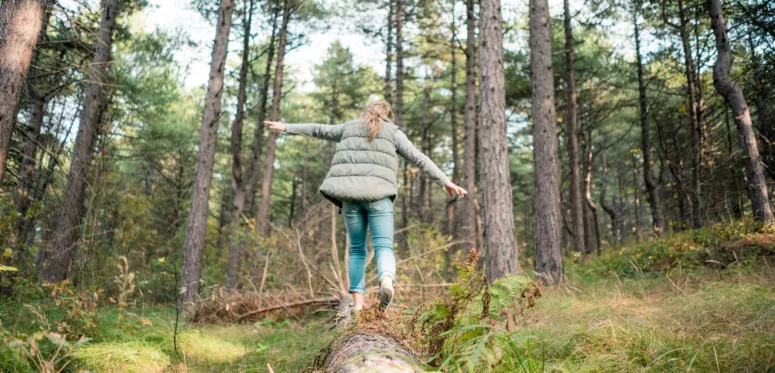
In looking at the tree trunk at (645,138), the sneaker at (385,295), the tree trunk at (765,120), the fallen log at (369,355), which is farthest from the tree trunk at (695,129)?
the fallen log at (369,355)

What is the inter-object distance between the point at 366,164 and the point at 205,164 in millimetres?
5108

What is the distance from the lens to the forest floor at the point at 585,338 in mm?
2336

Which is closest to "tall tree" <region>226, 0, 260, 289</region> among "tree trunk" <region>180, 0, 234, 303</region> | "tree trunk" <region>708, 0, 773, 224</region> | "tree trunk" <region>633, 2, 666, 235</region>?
"tree trunk" <region>180, 0, 234, 303</region>

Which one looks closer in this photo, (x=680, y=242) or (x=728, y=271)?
(x=728, y=271)

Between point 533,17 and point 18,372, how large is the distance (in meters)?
8.59

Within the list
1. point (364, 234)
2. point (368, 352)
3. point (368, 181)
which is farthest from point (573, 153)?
point (368, 352)

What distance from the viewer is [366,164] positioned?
13.1 ft

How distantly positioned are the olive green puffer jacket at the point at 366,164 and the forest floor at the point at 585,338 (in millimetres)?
1262

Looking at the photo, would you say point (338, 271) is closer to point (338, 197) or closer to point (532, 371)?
point (338, 197)

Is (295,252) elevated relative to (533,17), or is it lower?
lower

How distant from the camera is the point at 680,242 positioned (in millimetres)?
8648

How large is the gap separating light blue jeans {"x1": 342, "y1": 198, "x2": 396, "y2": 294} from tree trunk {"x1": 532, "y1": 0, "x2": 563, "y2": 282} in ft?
13.6

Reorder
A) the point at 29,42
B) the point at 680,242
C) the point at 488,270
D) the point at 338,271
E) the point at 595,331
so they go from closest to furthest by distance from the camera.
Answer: the point at 595,331 < the point at 29,42 < the point at 488,270 < the point at 338,271 < the point at 680,242

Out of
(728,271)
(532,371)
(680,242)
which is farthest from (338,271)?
(680,242)
